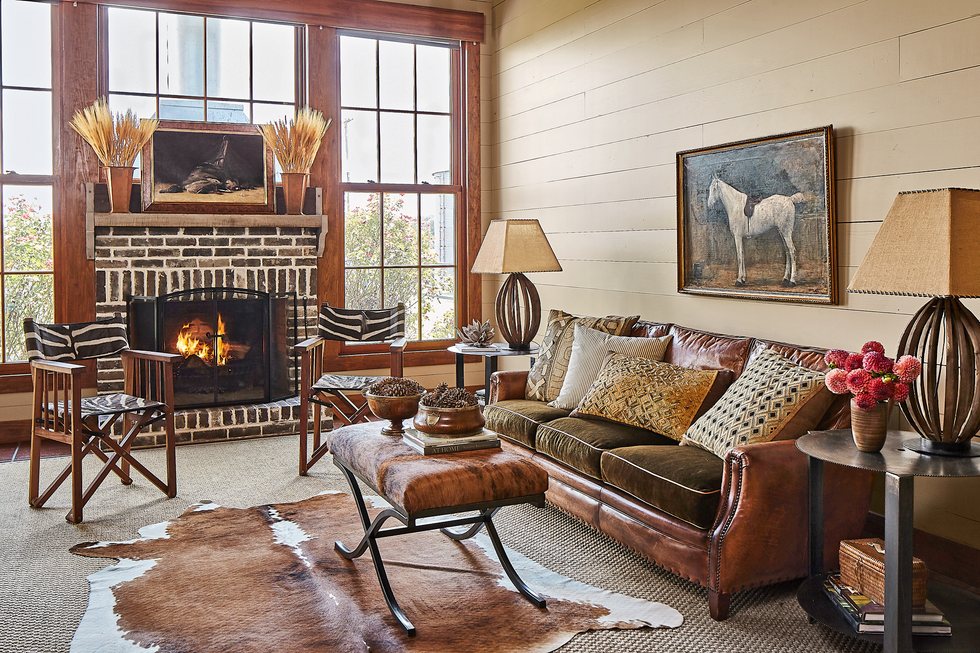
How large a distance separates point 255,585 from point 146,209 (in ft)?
10.7

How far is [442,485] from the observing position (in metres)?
2.72

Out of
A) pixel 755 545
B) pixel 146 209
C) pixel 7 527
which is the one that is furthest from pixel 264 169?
pixel 755 545

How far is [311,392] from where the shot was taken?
15.4 feet

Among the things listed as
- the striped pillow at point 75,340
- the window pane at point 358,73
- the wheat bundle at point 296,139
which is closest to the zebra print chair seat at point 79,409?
the striped pillow at point 75,340

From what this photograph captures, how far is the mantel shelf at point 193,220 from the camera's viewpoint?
5.27 metres

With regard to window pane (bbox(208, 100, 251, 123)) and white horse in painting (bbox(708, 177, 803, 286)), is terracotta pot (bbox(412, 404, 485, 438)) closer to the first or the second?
white horse in painting (bbox(708, 177, 803, 286))

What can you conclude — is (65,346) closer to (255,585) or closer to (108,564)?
(108,564)

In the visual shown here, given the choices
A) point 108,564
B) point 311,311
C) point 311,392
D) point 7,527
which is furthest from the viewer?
point 311,311

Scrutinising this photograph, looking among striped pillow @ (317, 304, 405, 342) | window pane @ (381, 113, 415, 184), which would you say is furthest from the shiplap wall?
striped pillow @ (317, 304, 405, 342)

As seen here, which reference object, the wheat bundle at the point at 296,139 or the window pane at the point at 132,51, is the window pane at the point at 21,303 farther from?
the wheat bundle at the point at 296,139

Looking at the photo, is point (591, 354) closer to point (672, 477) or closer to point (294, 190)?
point (672, 477)

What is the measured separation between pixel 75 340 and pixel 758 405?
3426 mm

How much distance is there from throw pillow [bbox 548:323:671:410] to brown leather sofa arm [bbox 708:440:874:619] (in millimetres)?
1277

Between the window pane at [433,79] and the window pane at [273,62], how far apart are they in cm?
100
